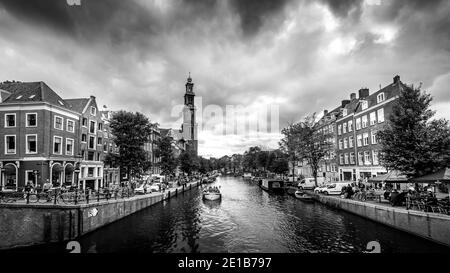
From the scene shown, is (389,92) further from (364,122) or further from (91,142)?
(91,142)

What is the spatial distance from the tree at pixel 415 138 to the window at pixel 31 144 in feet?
143

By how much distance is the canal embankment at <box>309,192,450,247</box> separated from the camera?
55.5 ft

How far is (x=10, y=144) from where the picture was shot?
34.1 meters

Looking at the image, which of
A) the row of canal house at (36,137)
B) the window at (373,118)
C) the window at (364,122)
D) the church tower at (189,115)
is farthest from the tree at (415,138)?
the church tower at (189,115)

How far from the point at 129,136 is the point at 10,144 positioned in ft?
50.7

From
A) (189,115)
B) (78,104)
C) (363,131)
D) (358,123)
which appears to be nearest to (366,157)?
(363,131)

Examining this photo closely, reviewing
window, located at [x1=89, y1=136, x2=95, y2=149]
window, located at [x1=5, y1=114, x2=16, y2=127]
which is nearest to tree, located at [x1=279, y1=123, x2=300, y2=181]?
window, located at [x1=89, y1=136, x2=95, y2=149]

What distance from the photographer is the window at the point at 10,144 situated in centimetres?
3388

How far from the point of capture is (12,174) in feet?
Answer: 111

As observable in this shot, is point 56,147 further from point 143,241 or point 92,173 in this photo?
point 143,241

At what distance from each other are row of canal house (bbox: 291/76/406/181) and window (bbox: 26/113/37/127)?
50075 millimetres

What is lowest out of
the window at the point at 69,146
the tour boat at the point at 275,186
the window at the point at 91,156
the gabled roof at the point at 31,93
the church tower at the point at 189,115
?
the tour boat at the point at 275,186

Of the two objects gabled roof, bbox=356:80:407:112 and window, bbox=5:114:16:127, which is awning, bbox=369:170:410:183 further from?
window, bbox=5:114:16:127

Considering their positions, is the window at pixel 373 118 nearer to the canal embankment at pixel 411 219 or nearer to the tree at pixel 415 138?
the tree at pixel 415 138
